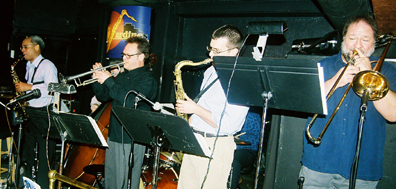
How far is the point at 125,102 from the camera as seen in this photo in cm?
318

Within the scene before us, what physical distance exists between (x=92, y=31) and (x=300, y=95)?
26.5ft

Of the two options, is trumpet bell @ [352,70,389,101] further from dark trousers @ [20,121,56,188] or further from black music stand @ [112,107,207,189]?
dark trousers @ [20,121,56,188]

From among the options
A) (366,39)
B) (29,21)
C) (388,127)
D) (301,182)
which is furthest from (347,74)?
(29,21)

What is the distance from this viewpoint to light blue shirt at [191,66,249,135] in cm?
255

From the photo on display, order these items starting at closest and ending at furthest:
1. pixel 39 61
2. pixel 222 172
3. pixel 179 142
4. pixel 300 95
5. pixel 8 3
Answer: pixel 300 95
pixel 179 142
pixel 222 172
pixel 39 61
pixel 8 3

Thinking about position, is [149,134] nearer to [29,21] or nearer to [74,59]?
[74,59]

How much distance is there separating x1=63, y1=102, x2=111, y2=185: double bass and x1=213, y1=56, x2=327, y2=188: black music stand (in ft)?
8.03

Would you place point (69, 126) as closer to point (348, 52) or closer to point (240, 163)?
point (240, 163)

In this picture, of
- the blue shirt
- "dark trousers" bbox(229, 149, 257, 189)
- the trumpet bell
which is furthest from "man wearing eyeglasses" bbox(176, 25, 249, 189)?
the trumpet bell

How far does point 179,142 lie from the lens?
2344mm

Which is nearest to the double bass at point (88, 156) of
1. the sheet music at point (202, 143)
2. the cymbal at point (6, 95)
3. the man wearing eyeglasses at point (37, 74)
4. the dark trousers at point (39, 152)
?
the dark trousers at point (39, 152)

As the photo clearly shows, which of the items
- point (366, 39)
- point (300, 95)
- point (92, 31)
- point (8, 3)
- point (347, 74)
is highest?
point (8, 3)

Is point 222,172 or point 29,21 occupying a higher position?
point 29,21

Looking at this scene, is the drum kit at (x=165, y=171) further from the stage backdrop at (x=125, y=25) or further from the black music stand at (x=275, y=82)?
the stage backdrop at (x=125, y=25)
